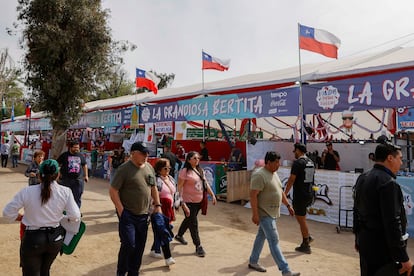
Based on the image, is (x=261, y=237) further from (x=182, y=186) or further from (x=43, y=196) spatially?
(x=43, y=196)

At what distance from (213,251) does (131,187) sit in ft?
8.09

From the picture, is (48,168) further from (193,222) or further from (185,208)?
(193,222)

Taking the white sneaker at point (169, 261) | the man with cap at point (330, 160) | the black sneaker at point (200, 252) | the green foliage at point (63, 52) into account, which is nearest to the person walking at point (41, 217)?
Answer: the white sneaker at point (169, 261)

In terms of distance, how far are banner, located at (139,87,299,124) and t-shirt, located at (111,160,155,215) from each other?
6133 millimetres

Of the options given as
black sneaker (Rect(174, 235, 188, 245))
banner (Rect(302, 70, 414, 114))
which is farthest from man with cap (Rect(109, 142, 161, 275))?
banner (Rect(302, 70, 414, 114))

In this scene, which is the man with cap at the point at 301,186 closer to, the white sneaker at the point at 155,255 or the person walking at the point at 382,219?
the white sneaker at the point at 155,255

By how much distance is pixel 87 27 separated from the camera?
16.8m

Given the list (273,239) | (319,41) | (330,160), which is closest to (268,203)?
(273,239)

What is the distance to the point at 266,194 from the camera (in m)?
4.40

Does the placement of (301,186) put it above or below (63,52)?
below

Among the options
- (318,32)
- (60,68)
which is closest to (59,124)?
(60,68)

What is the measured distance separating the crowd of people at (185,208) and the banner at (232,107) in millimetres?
3706

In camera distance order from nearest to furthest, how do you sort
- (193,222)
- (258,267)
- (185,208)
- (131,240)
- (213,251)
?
1. (131,240)
2. (258,267)
3. (185,208)
4. (193,222)
5. (213,251)

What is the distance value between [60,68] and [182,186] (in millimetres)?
13977
